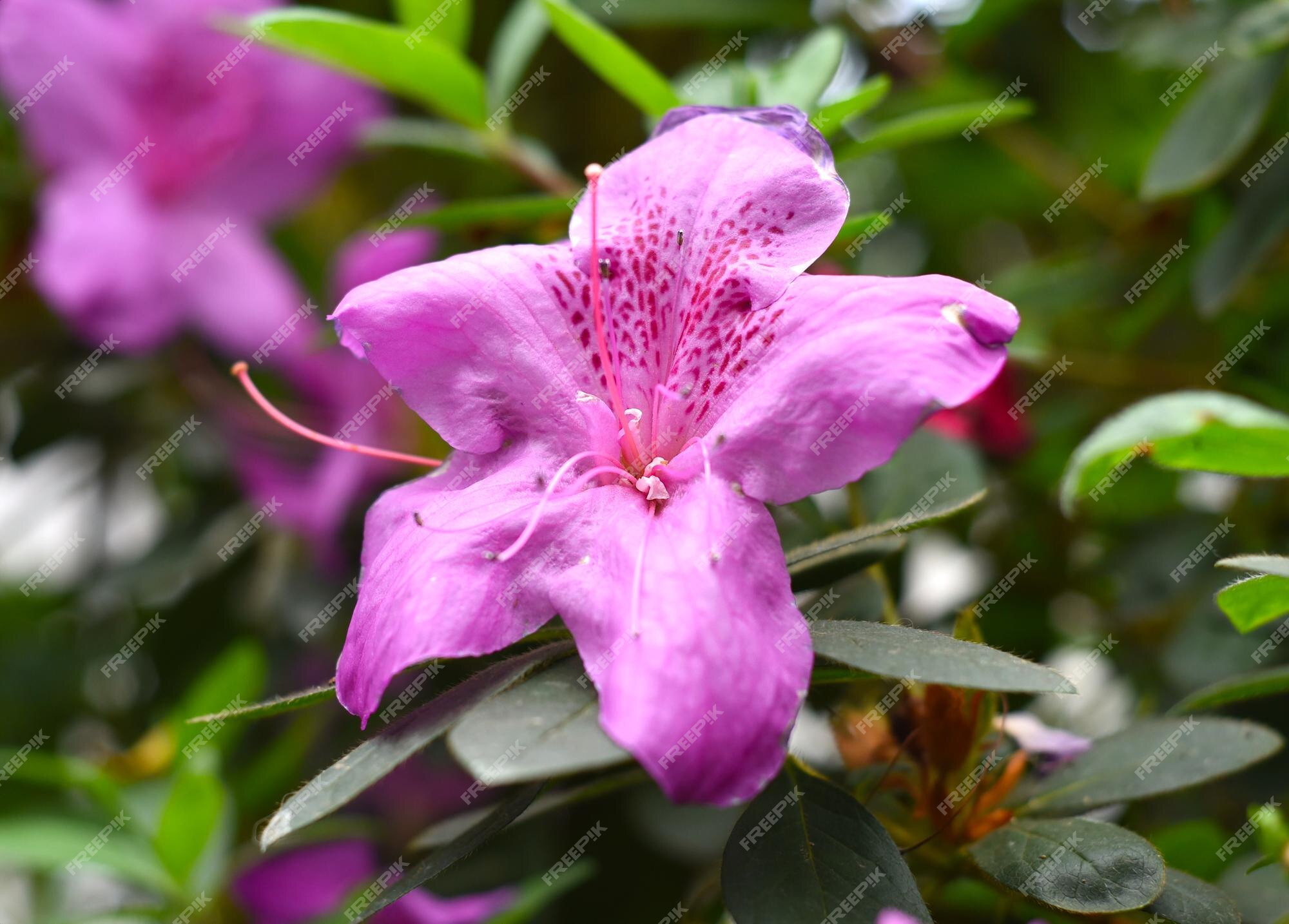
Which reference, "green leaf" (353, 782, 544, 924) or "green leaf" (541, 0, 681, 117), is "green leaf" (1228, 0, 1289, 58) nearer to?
"green leaf" (541, 0, 681, 117)

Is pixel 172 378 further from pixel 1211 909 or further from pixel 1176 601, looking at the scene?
pixel 1211 909

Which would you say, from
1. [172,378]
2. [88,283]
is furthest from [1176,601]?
[172,378]

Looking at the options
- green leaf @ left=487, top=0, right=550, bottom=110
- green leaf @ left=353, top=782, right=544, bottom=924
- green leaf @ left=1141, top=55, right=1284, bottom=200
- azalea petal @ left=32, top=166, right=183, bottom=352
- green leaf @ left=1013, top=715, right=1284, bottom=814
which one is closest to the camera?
green leaf @ left=353, top=782, right=544, bottom=924

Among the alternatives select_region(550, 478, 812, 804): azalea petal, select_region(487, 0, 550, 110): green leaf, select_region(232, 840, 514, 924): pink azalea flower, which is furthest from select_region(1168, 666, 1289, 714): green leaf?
select_region(487, 0, 550, 110): green leaf

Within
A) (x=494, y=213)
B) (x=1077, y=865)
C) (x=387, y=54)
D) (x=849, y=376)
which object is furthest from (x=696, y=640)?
(x=387, y=54)

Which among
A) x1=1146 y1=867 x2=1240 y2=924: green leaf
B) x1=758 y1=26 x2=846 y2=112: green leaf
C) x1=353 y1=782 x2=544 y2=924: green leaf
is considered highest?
x1=758 y1=26 x2=846 y2=112: green leaf
